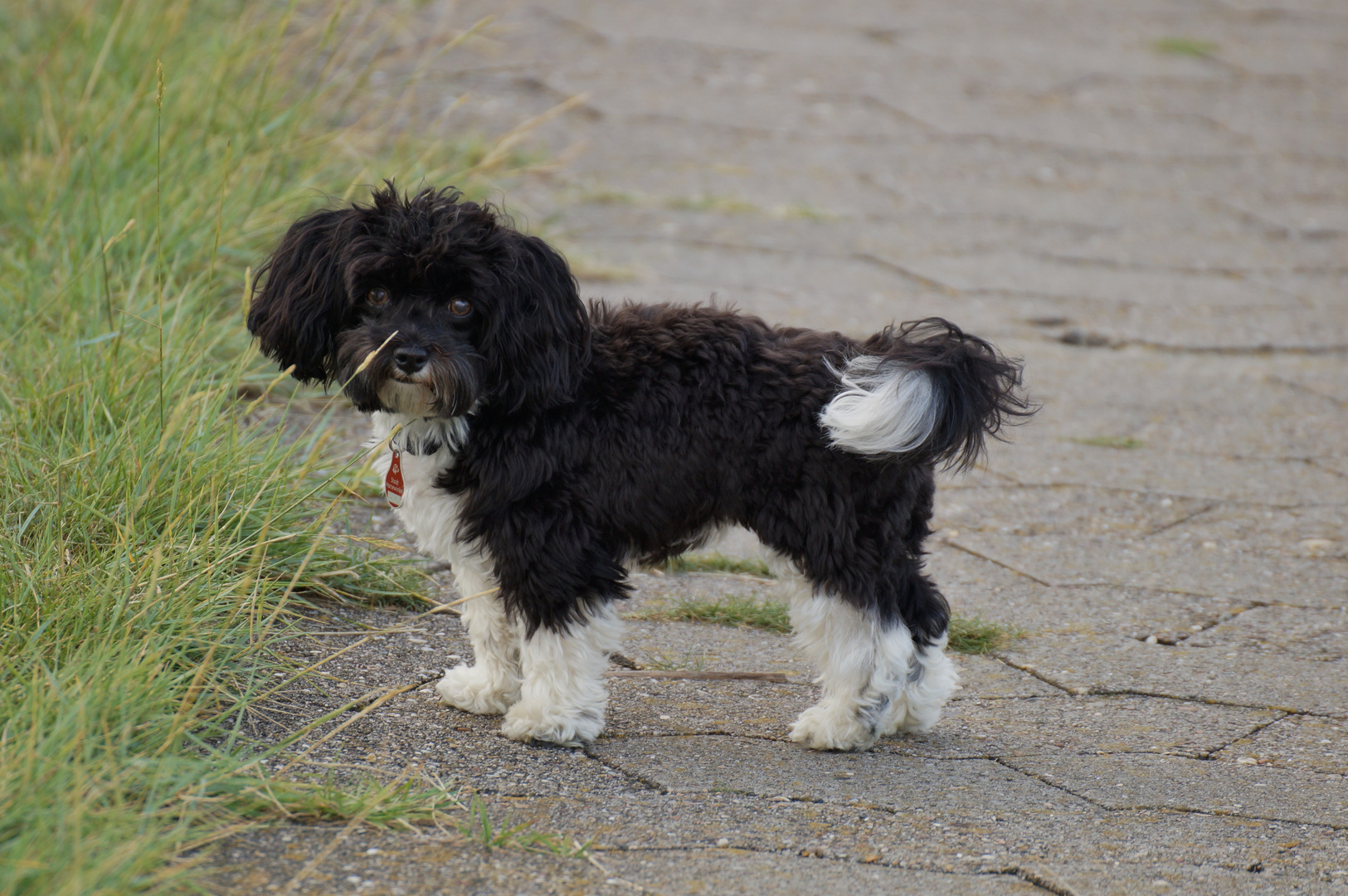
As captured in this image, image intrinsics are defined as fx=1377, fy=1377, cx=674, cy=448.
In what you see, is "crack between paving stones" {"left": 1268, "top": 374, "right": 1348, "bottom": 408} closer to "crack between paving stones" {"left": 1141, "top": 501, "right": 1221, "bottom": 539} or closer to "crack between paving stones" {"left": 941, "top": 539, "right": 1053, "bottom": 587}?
"crack between paving stones" {"left": 1141, "top": 501, "right": 1221, "bottom": 539}

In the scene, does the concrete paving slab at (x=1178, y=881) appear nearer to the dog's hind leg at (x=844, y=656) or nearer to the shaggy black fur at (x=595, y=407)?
the dog's hind leg at (x=844, y=656)

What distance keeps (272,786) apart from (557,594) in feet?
2.46

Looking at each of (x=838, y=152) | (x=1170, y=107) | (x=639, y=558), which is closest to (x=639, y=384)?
(x=639, y=558)

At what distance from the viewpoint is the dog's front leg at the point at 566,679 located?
3.11m

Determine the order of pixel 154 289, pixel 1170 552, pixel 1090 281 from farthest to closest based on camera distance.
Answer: pixel 1090 281 < pixel 1170 552 < pixel 154 289

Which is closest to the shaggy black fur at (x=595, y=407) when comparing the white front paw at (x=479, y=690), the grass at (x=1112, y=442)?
the white front paw at (x=479, y=690)

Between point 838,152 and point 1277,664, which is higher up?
point 838,152

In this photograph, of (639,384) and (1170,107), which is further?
(1170,107)

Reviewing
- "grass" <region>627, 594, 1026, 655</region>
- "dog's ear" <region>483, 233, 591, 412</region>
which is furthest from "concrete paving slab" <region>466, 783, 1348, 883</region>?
"grass" <region>627, 594, 1026, 655</region>

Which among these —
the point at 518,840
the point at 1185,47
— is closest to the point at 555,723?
the point at 518,840

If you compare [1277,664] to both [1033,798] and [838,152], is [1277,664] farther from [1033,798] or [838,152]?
[838,152]

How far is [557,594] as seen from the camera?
3.05m

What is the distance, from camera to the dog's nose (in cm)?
286

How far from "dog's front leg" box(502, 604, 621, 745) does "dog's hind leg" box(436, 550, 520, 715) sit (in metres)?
0.12
